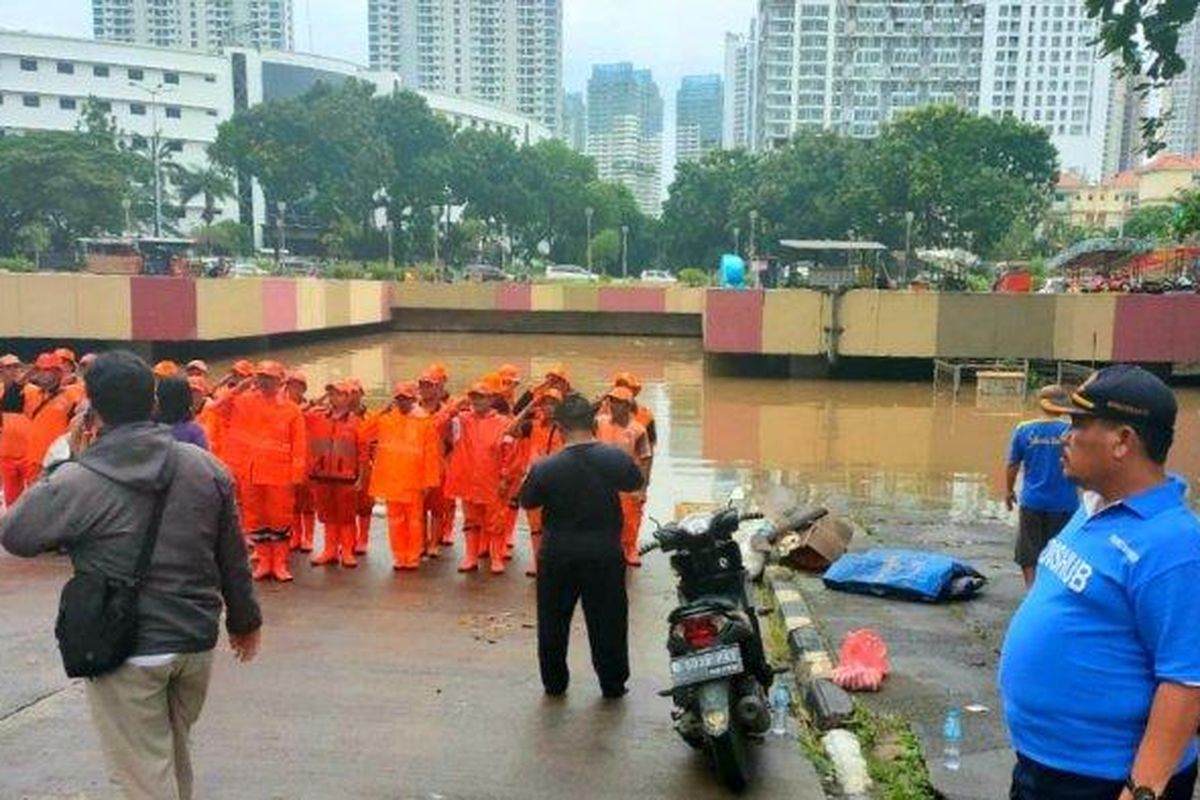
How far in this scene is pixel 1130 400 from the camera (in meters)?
2.21

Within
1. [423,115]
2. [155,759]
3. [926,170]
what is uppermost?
[423,115]

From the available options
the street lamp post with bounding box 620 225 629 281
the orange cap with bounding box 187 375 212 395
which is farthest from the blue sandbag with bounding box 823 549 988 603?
the street lamp post with bounding box 620 225 629 281

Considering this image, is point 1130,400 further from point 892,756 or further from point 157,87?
point 157,87

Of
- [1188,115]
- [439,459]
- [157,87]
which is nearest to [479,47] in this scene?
[157,87]

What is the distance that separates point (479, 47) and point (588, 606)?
15394cm

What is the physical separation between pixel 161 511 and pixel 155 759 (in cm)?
72

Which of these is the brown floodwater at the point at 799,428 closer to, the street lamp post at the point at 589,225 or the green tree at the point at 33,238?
the green tree at the point at 33,238

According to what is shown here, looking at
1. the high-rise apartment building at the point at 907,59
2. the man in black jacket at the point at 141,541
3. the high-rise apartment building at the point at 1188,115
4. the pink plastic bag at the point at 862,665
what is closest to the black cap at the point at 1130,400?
the man in black jacket at the point at 141,541

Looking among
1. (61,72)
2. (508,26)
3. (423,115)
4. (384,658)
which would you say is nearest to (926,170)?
(423,115)

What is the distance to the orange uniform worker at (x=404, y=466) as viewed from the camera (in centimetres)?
700

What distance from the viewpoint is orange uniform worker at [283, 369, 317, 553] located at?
7402 mm

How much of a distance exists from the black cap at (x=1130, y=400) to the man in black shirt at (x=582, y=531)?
255 centimetres

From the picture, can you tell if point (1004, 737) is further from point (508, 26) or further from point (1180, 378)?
point (508, 26)

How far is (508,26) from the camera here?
14688 cm
